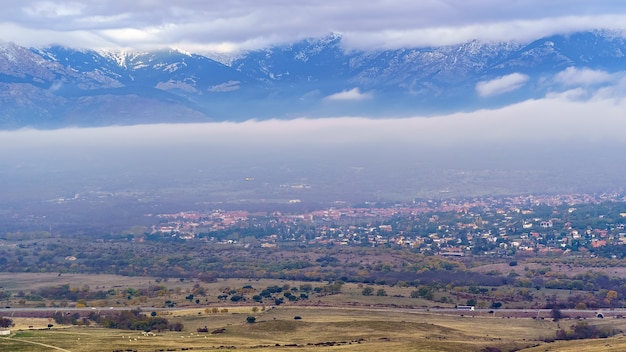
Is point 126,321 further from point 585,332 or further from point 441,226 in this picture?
point 441,226

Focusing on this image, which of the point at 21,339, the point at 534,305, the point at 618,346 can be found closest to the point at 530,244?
the point at 534,305

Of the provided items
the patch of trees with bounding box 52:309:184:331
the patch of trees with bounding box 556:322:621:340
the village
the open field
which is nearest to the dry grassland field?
the open field

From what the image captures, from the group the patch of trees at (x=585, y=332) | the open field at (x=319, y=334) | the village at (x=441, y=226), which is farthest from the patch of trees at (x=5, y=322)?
the village at (x=441, y=226)

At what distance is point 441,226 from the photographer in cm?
14588

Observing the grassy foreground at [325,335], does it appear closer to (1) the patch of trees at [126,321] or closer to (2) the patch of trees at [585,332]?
(2) the patch of trees at [585,332]

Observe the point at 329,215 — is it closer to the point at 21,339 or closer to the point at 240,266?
the point at 240,266

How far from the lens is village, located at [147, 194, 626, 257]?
126062 millimetres

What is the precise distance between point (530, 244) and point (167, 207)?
232 ft

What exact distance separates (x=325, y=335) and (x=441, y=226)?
8193 cm

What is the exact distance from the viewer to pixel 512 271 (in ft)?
328

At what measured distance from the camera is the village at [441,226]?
126062 mm

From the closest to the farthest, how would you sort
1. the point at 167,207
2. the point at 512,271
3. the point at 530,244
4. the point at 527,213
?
1. the point at 512,271
2. the point at 530,244
3. the point at 527,213
4. the point at 167,207

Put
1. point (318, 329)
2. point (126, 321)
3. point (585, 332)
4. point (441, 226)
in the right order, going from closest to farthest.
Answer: point (585, 332), point (318, 329), point (126, 321), point (441, 226)

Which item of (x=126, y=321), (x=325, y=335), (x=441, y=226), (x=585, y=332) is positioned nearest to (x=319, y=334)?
(x=325, y=335)
